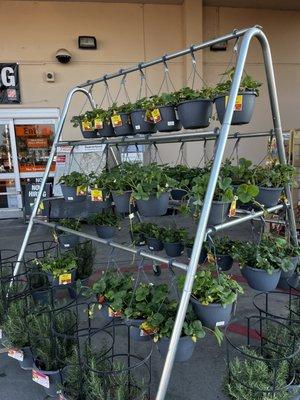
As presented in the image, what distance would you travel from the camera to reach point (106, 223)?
2.72 metres

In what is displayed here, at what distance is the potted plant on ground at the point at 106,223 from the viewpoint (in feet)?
8.90

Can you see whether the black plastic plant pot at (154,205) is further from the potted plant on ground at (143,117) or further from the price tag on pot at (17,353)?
the price tag on pot at (17,353)

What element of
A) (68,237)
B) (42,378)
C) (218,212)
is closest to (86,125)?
(68,237)

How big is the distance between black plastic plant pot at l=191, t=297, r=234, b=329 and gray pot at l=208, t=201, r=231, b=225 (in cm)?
40

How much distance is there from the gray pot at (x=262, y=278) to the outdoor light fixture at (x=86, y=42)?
17.8 ft

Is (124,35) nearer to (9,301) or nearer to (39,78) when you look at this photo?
(39,78)

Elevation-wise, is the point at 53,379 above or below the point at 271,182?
below

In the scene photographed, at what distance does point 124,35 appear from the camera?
6.20m

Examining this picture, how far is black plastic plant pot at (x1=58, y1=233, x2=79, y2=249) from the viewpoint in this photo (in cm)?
280

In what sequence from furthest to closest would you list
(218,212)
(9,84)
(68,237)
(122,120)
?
(9,84)
(68,237)
(122,120)
(218,212)

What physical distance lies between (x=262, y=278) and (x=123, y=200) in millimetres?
926

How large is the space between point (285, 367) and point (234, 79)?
1371 millimetres

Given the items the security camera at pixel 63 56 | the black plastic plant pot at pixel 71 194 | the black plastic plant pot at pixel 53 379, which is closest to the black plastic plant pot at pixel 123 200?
the black plastic plant pot at pixel 71 194

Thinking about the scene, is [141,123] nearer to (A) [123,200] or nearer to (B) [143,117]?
(B) [143,117]
